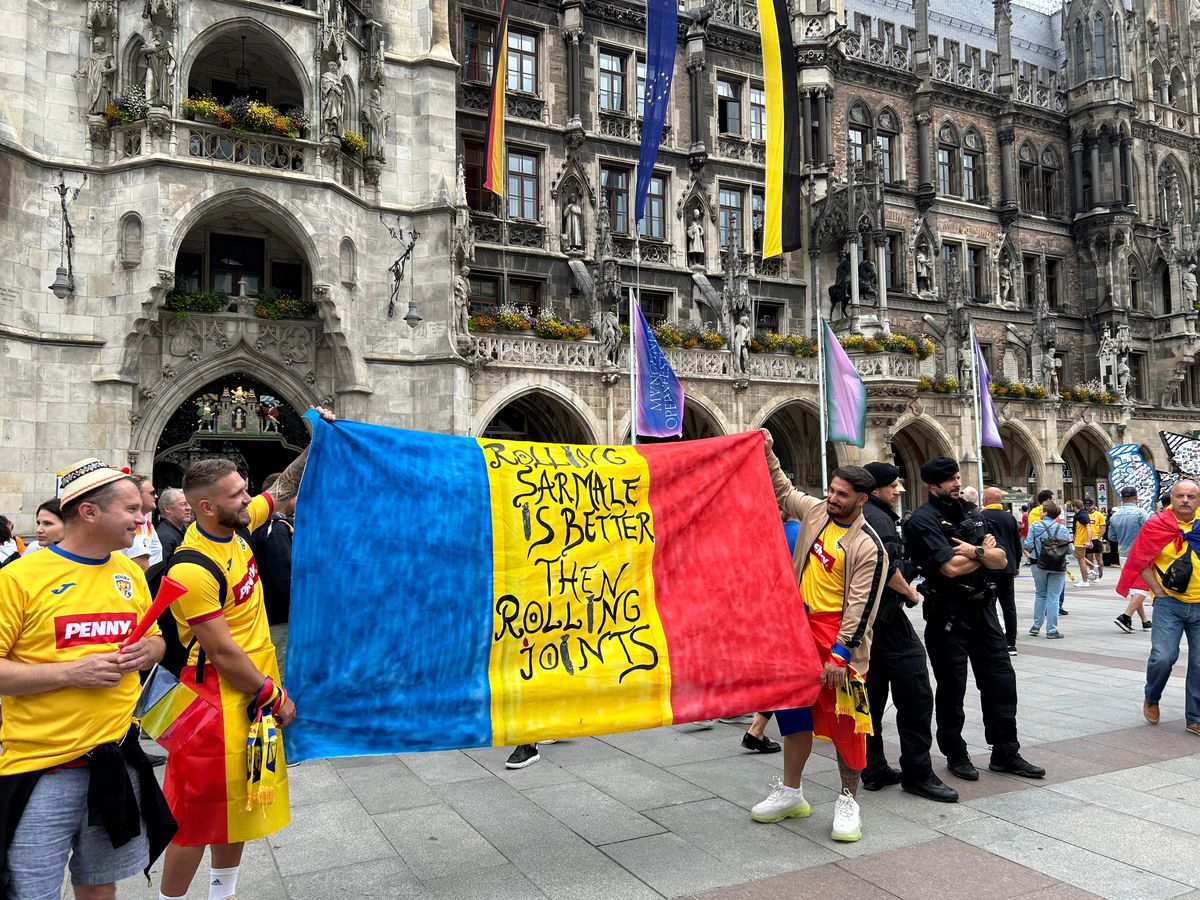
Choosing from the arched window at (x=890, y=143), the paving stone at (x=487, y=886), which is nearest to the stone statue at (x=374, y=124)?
the paving stone at (x=487, y=886)

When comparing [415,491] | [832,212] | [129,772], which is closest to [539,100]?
[832,212]

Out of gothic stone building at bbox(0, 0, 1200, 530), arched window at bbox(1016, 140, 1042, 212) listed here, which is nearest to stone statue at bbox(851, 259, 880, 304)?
gothic stone building at bbox(0, 0, 1200, 530)

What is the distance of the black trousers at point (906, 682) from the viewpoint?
18.3 feet

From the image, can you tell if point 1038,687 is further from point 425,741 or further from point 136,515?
point 136,515

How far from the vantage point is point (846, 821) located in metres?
4.84

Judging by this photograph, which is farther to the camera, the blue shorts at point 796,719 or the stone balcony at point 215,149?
the stone balcony at point 215,149

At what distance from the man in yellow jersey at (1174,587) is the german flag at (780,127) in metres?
11.0

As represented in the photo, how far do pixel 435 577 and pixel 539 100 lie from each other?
23.8 metres

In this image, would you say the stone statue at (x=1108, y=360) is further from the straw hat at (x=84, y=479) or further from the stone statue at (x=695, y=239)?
the straw hat at (x=84, y=479)

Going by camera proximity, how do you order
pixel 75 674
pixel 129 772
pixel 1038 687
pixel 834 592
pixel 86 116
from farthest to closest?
pixel 86 116 → pixel 1038 687 → pixel 834 592 → pixel 129 772 → pixel 75 674

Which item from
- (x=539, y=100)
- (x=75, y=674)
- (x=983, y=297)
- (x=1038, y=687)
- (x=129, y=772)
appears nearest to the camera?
(x=75, y=674)

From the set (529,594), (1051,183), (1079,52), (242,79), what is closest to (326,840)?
(529,594)

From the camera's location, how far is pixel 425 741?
432 cm

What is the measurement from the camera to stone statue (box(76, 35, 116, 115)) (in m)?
17.9
